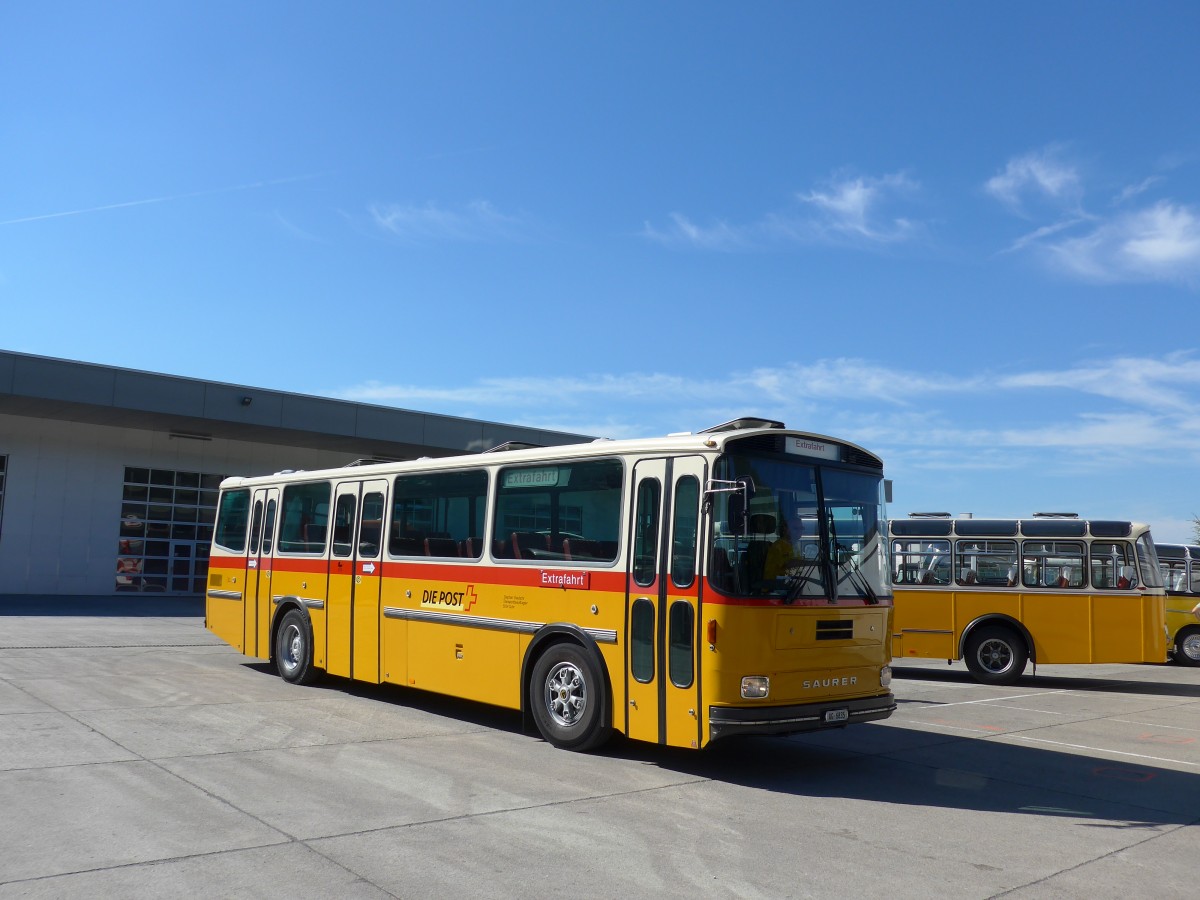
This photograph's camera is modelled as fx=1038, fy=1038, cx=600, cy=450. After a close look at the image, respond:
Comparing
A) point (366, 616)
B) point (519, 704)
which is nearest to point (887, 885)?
point (519, 704)

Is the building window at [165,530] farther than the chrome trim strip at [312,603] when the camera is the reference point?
Yes

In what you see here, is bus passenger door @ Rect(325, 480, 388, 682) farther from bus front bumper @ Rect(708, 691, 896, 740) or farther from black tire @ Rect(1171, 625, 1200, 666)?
black tire @ Rect(1171, 625, 1200, 666)

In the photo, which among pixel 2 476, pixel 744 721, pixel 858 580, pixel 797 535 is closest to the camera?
pixel 744 721

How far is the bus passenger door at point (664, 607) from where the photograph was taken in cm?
832

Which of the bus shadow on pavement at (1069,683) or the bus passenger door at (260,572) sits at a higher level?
the bus passenger door at (260,572)

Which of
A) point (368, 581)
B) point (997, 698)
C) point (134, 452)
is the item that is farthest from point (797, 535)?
point (134, 452)

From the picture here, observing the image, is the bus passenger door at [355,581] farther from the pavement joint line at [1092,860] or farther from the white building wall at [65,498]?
the white building wall at [65,498]

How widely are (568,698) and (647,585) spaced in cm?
150

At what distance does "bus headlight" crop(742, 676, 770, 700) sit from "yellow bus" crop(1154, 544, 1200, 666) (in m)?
16.4

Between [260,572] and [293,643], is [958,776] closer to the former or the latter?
[293,643]

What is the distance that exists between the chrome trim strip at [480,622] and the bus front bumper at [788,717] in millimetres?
1313

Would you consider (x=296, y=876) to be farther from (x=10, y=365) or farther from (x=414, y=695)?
(x=10, y=365)

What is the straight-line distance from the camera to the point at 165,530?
34.2 metres

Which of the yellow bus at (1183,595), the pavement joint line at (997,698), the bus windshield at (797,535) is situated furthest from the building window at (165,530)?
the bus windshield at (797,535)
